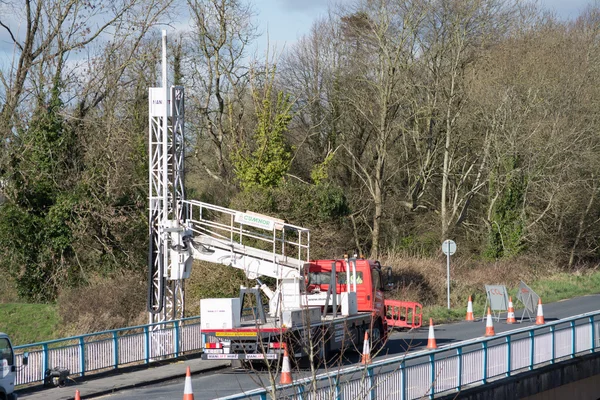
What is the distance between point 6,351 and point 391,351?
34.6ft

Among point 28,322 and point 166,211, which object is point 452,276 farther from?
point 166,211

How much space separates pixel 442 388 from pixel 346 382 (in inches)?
128

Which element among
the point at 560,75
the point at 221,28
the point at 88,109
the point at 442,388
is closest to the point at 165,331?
the point at 442,388

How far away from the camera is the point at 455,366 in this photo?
A: 15.9 metres

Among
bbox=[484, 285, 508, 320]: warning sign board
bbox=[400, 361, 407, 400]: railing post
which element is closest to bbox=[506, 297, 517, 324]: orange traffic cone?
bbox=[484, 285, 508, 320]: warning sign board

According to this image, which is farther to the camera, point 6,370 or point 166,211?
point 166,211

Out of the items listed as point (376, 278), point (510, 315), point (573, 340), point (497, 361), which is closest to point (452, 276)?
point (510, 315)

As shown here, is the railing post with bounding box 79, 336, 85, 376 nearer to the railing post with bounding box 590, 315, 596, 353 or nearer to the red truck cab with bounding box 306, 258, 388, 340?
the red truck cab with bounding box 306, 258, 388, 340

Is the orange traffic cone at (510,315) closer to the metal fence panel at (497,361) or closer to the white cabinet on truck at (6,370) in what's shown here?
the metal fence panel at (497,361)

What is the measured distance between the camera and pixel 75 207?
3741 cm

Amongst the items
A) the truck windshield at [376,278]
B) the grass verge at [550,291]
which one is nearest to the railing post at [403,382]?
the truck windshield at [376,278]

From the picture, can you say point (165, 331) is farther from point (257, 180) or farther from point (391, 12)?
point (391, 12)

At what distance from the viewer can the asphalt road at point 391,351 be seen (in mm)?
17484

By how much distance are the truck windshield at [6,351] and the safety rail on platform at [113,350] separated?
1.44m
